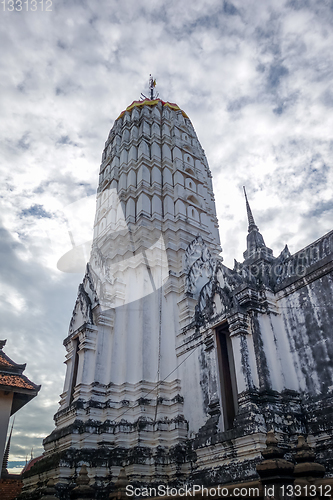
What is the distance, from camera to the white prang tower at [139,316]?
12.3 meters

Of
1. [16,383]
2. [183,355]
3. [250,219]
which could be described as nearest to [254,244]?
[250,219]

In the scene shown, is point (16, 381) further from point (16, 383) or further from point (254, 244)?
point (254, 244)

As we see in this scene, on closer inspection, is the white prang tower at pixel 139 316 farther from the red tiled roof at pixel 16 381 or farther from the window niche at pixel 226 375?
the window niche at pixel 226 375

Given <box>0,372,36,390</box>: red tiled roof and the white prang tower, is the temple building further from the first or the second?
<box>0,372,36,390</box>: red tiled roof

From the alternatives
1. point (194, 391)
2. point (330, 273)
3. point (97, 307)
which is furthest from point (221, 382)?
point (97, 307)

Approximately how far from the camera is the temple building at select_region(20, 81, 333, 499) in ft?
30.2

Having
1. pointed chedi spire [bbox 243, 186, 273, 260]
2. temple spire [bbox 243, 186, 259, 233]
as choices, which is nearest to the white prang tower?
temple spire [bbox 243, 186, 259, 233]

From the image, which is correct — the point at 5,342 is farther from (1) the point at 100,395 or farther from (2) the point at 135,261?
(2) the point at 135,261

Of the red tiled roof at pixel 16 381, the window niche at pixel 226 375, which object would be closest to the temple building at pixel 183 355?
the window niche at pixel 226 375

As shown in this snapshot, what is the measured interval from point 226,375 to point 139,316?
17.8 ft

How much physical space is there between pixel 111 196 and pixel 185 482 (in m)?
14.7

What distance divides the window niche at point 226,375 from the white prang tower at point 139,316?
1606 mm

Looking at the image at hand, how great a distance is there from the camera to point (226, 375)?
36.0 ft

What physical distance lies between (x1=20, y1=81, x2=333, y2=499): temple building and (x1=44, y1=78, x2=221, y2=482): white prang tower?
2.2 inches
